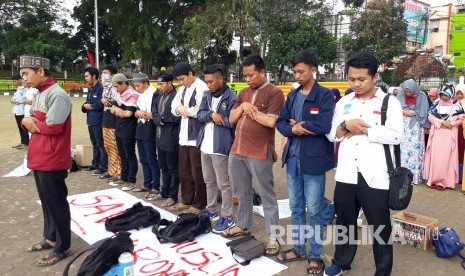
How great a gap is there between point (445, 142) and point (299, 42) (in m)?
14.7

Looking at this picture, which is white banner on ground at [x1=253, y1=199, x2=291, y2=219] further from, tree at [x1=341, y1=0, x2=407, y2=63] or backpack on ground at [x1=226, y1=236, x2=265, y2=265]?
tree at [x1=341, y1=0, x2=407, y2=63]

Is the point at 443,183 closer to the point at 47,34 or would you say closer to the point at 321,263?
the point at 321,263

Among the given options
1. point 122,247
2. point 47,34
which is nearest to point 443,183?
point 122,247

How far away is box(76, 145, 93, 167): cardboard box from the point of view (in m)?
7.53

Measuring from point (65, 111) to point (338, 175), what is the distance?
8.25ft

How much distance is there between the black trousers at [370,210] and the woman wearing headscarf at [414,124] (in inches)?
159

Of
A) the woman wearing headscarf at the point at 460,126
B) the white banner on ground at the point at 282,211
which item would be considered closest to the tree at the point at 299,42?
the woman wearing headscarf at the point at 460,126

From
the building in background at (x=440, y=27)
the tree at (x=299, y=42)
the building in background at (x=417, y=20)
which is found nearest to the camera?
the tree at (x=299, y=42)

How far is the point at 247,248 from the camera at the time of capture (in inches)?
Result: 147

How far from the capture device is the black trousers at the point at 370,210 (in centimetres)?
300

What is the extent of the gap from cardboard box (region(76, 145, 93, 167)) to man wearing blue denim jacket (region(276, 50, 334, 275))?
17.0 feet

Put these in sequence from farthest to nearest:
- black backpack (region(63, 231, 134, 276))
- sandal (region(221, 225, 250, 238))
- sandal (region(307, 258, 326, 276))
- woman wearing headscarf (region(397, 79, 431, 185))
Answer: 1. woman wearing headscarf (region(397, 79, 431, 185))
2. sandal (region(221, 225, 250, 238))
3. sandal (region(307, 258, 326, 276))
4. black backpack (region(63, 231, 134, 276))

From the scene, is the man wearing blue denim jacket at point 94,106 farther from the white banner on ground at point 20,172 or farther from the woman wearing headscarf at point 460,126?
the woman wearing headscarf at point 460,126

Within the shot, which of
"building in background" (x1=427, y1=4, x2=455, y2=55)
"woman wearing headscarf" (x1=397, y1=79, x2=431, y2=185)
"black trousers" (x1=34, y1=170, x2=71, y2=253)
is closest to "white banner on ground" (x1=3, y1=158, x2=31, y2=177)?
"black trousers" (x1=34, y1=170, x2=71, y2=253)
